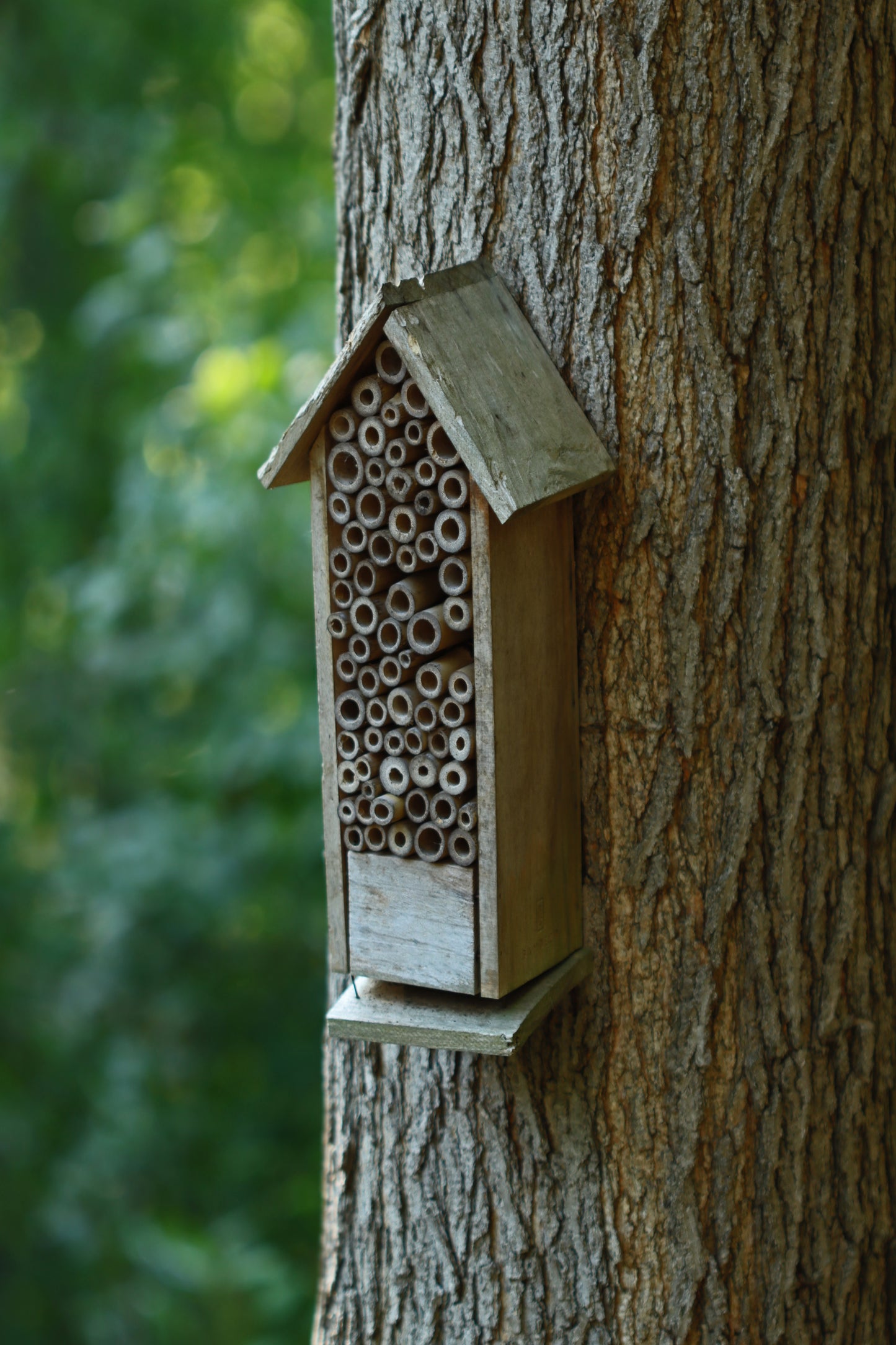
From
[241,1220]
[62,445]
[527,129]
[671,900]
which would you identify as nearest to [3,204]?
[62,445]

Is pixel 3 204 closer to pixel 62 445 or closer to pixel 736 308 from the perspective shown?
pixel 62 445

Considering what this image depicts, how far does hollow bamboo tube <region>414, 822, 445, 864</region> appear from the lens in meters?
1.36

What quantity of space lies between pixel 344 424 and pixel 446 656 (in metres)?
0.29

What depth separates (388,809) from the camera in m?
1.39

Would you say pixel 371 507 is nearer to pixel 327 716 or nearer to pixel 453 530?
pixel 453 530

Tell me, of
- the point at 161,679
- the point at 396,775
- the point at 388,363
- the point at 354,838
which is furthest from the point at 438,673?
the point at 161,679

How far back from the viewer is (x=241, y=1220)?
4066mm

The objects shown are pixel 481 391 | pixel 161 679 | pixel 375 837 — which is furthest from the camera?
pixel 161 679

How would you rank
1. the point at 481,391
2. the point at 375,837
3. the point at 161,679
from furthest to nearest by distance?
the point at 161,679
the point at 375,837
the point at 481,391

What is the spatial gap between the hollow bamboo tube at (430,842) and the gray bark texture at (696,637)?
212mm

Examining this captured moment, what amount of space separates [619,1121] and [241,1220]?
3.00 metres

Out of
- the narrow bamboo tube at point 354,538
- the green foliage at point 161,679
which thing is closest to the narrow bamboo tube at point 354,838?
the narrow bamboo tube at point 354,538

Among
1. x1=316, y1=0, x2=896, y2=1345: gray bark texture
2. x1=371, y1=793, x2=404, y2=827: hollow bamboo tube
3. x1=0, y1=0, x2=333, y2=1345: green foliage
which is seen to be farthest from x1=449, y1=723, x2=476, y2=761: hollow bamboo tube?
x1=0, y1=0, x2=333, y2=1345: green foliage

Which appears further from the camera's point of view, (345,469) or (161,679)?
(161,679)
